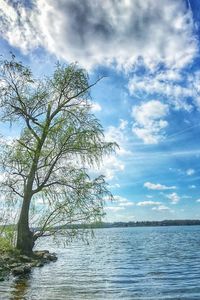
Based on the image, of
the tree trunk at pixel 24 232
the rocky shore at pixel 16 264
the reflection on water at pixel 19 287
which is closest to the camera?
the reflection on water at pixel 19 287

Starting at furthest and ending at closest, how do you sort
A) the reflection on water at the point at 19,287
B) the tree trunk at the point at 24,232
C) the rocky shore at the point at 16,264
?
the tree trunk at the point at 24,232 < the rocky shore at the point at 16,264 < the reflection on water at the point at 19,287

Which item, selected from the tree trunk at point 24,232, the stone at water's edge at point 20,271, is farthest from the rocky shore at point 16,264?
the tree trunk at point 24,232

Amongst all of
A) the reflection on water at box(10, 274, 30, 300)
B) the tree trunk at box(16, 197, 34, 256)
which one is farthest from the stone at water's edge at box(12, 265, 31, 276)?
the tree trunk at box(16, 197, 34, 256)

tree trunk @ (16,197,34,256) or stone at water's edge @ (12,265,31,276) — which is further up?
tree trunk @ (16,197,34,256)

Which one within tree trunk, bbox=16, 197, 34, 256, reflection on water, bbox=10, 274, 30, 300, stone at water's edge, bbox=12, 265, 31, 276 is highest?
tree trunk, bbox=16, 197, 34, 256

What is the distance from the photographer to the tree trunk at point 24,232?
2745 cm

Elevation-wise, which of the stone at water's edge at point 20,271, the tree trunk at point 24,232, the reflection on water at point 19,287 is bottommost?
the reflection on water at point 19,287

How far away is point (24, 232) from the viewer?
27.6 metres

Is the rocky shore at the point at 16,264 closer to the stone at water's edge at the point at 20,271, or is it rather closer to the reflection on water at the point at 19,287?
the stone at water's edge at the point at 20,271

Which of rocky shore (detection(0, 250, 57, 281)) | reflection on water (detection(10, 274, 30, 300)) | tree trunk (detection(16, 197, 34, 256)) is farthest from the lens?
tree trunk (detection(16, 197, 34, 256))

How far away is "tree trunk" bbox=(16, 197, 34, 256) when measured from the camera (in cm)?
2745

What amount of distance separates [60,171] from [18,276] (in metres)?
8.75

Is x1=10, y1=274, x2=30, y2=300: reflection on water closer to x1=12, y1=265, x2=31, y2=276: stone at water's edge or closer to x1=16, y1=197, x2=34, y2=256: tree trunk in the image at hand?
x1=12, y1=265, x2=31, y2=276: stone at water's edge

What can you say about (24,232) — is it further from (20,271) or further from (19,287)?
(19,287)
